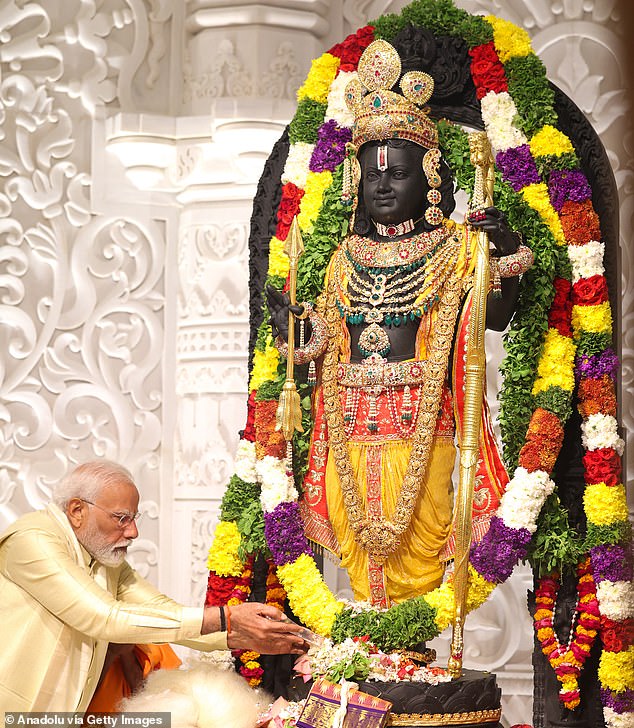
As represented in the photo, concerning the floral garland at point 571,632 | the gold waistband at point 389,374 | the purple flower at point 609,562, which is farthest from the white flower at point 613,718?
the gold waistband at point 389,374

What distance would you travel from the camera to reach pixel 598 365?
4004 millimetres

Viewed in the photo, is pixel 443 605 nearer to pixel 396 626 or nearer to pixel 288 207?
pixel 396 626

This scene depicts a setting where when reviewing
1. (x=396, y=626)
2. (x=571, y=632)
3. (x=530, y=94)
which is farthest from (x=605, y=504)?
(x=530, y=94)

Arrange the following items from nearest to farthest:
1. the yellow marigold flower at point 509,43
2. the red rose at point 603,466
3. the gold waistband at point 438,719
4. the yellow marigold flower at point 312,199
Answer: the gold waistband at point 438,719 → the red rose at point 603,466 → the yellow marigold flower at point 509,43 → the yellow marigold flower at point 312,199

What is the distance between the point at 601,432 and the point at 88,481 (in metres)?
1.96

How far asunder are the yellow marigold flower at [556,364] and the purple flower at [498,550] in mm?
575

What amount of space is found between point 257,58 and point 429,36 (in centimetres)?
168

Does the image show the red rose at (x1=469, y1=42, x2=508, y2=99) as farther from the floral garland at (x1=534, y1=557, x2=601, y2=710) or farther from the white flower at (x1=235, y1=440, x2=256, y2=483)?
the floral garland at (x1=534, y1=557, x2=601, y2=710)

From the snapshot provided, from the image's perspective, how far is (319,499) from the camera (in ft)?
14.0

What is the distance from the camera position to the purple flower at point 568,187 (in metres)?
4.09

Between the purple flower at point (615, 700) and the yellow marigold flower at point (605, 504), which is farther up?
the yellow marigold flower at point (605, 504)

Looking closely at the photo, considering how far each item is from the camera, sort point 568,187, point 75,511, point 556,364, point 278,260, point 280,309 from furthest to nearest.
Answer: point 278,260 < point 280,309 < point 568,187 < point 556,364 < point 75,511

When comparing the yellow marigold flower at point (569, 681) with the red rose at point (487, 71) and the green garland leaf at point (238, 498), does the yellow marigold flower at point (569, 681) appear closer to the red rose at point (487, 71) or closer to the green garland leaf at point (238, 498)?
the green garland leaf at point (238, 498)

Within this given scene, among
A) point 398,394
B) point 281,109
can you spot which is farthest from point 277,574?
point 281,109
